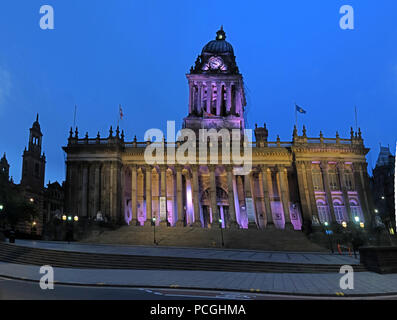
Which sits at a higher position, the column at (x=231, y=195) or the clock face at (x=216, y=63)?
the clock face at (x=216, y=63)

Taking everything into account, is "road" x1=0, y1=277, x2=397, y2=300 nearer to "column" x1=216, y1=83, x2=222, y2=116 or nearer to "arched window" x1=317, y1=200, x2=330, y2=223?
"arched window" x1=317, y1=200, x2=330, y2=223

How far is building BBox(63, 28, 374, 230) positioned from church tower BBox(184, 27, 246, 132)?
9.32 m

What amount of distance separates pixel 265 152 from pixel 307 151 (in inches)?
267

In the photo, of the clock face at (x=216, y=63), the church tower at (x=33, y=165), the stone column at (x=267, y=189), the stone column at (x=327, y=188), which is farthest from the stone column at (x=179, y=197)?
the church tower at (x=33, y=165)

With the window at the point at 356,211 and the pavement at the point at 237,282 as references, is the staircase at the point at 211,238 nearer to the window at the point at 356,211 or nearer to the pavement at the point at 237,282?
the window at the point at 356,211

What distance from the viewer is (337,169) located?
5381 cm

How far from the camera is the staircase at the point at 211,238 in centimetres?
3956

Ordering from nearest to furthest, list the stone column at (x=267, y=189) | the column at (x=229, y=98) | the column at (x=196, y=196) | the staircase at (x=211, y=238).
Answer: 1. the staircase at (x=211, y=238)
2. the column at (x=196, y=196)
3. the stone column at (x=267, y=189)
4. the column at (x=229, y=98)

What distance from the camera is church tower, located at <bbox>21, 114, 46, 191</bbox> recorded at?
259 ft

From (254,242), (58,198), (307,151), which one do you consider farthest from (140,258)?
(58,198)

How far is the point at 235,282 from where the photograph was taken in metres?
15.9

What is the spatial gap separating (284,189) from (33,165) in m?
62.1

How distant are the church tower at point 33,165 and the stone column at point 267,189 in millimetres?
55762
